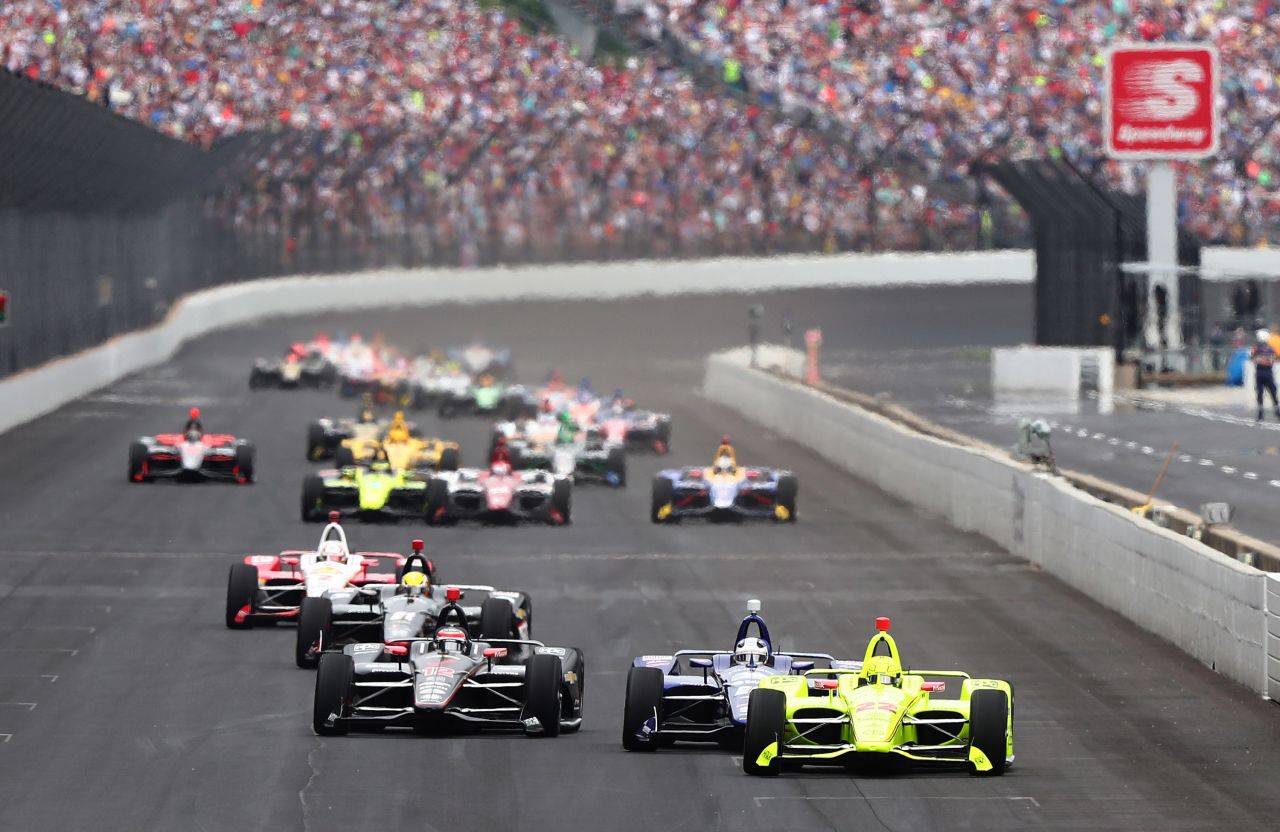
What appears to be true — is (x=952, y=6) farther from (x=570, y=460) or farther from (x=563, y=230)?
(x=570, y=460)

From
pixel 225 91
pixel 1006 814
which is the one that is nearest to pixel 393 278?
pixel 225 91

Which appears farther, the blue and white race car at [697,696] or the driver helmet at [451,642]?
the driver helmet at [451,642]

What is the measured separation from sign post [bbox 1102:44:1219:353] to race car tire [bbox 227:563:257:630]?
33414 millimetres

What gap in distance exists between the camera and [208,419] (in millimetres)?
42344

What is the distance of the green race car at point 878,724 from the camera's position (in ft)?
41.5

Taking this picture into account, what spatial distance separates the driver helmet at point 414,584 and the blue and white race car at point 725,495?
10529 mm

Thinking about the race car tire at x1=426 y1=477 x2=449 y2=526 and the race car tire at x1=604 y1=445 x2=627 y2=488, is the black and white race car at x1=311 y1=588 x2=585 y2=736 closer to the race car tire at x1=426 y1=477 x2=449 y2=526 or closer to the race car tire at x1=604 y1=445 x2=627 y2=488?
the race car tire at x1=426 y1=477 x2=449 y2=526

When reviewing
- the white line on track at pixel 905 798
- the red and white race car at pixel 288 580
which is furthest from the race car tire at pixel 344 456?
the white line on track at pixel 905 798

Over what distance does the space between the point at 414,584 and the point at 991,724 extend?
5.19 meters

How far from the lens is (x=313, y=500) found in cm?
2666

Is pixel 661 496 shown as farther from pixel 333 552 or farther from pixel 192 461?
pixel 333 552

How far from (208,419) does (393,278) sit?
92.7 feet

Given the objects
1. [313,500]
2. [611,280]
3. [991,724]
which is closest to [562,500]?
[313,500]

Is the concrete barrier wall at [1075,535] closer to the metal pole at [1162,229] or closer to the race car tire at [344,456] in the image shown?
the race car tire at [344,456]
